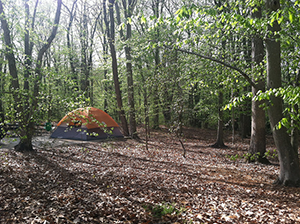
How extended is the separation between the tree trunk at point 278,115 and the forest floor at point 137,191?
416mm

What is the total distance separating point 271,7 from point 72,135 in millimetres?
11159

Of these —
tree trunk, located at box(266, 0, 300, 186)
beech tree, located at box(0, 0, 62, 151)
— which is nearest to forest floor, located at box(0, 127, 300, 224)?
tree trunk, located at box(266, 0, 300, 186)

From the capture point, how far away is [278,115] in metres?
5.31

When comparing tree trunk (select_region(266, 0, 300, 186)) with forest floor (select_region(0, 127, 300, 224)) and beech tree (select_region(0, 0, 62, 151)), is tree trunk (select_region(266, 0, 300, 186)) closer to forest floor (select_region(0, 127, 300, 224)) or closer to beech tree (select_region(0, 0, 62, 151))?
forest floor (select_region(0, 127, 300, 224))

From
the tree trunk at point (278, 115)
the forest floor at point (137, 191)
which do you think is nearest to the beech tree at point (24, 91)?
the forest floor at point (137, 191)

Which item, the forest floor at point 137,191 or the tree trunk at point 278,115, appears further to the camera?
the tree trunk at point 278,115

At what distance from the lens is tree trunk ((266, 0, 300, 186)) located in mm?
5227

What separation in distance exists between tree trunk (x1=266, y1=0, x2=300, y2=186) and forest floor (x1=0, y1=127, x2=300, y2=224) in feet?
1.36

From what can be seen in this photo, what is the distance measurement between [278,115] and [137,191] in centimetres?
389

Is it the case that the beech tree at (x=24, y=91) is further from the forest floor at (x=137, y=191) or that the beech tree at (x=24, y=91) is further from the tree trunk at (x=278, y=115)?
the tree trunk at (x=278, y=115)

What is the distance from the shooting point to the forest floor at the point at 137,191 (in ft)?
13.4

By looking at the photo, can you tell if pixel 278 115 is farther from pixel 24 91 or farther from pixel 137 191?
pixel 24 91

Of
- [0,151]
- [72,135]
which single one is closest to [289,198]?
[0,151]

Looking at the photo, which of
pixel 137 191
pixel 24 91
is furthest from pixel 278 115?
pixel 24 91
